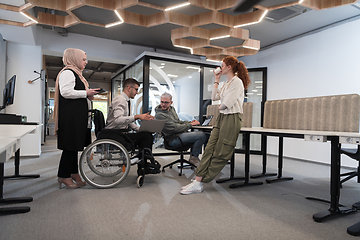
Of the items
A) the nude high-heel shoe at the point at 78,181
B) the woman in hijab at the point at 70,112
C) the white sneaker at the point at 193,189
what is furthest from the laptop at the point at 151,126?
the nude high-heel shoe at the point at 78,181

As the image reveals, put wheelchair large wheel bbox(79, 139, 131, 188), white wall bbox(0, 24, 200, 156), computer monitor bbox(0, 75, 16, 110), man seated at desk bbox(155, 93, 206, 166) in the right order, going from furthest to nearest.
→ white wall bbox(0, 24, 200, 156) < man seated at desk bbox(155, 93, 206, 166) < computer monitor bbox(0, 75, 16, 110) < wheelchair large wheel bbox(79, 139, 131, 188)

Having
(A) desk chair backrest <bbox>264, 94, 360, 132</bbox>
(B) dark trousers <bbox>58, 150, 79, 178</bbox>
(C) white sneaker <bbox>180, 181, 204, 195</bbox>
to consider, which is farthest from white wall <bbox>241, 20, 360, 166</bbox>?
(B) dark trousers <bbox>58, 150, 79, 178</bbox>

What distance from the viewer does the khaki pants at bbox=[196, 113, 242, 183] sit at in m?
2.60

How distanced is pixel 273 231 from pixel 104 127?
2135 millimetres

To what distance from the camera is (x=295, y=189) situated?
296cm

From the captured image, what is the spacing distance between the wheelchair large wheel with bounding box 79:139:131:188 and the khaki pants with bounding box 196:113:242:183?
872 mm

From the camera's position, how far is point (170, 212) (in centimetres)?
209

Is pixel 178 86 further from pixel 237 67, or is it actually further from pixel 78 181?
pixel 78 181

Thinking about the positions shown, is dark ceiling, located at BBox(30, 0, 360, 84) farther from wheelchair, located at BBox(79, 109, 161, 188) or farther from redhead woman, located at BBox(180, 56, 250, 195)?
wheelchair, located at BBox(79, 109, 161, 188)

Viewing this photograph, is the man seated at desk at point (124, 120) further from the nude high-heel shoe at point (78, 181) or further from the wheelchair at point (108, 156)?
the nude high-heel shoe at point (78, 181)

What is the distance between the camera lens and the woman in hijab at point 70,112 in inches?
101

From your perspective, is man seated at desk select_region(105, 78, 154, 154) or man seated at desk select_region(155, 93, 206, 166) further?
man seated at desk select_region(155, 93, 206, 166)

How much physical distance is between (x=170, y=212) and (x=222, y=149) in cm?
89

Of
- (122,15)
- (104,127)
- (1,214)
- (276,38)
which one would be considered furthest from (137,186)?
(276,38)
